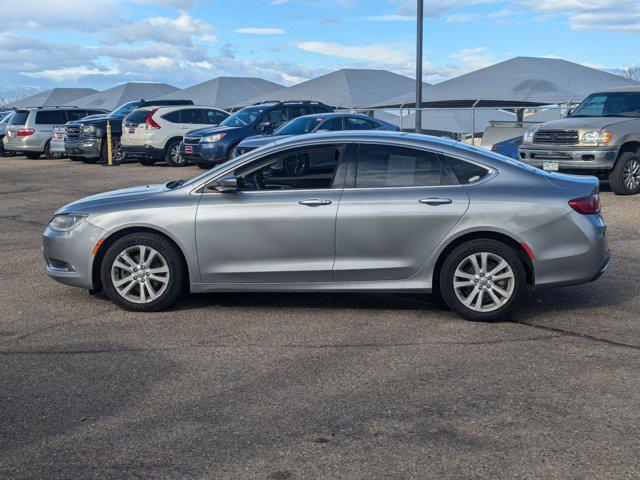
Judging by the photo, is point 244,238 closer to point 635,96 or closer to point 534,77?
point 635,96

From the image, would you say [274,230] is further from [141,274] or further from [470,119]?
[470,119]

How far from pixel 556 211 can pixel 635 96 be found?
10356 mm

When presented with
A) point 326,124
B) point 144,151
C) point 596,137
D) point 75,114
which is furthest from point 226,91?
point 596,137

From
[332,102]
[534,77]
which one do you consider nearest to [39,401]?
[534,77]

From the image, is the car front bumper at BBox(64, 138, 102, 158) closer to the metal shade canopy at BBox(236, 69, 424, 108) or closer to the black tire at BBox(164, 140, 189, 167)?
the black tire at BBox(164, 140, 189, 167)

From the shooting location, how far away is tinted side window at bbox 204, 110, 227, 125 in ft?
82.6

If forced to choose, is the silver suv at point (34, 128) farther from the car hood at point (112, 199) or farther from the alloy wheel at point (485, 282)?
the alloy wheel at point (485, 282)

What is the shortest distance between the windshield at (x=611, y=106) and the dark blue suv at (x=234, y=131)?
26.6 feet

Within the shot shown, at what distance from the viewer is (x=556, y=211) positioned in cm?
677

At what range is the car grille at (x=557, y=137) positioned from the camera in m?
15.2

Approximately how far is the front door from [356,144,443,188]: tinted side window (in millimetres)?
247

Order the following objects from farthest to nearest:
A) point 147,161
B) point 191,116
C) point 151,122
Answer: point 147,161 < point 191,116 < point 151,122

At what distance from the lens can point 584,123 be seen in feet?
50.2

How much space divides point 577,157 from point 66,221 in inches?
409
